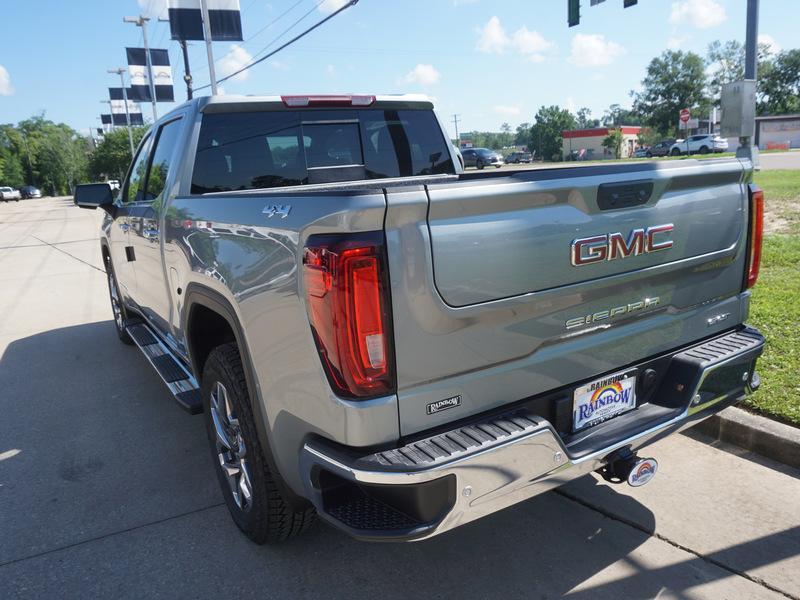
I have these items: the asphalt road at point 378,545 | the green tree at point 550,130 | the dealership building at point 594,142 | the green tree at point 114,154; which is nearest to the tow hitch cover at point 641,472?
the asphalt road at point 378,545

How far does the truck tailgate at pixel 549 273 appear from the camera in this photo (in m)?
1.96

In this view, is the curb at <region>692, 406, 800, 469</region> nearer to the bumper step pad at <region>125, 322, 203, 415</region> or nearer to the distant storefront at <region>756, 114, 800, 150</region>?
the bumper step pad at <region>125, 322, 203, 415</region>

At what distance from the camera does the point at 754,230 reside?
2.93m

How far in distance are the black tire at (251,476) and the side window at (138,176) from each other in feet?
7.81

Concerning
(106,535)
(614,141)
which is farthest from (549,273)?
(614,141)

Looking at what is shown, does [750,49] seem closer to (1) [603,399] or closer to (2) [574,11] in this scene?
(2) [574,11]

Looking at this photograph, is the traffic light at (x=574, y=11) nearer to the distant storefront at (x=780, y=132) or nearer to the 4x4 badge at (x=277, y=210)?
the 4x4 badge at (x=277, y=210)

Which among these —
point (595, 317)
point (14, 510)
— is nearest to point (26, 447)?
point (14, 510)

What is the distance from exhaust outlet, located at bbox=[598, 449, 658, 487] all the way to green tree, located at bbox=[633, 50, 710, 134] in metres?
97.9

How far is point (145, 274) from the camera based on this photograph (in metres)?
4.42

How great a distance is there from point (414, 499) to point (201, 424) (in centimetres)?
293

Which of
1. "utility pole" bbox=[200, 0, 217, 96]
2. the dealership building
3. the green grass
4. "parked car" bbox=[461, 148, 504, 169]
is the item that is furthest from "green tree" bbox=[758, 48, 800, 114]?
the green grass

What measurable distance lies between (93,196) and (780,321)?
18.3ft

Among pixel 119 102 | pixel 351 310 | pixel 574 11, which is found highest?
pixel 119 102
